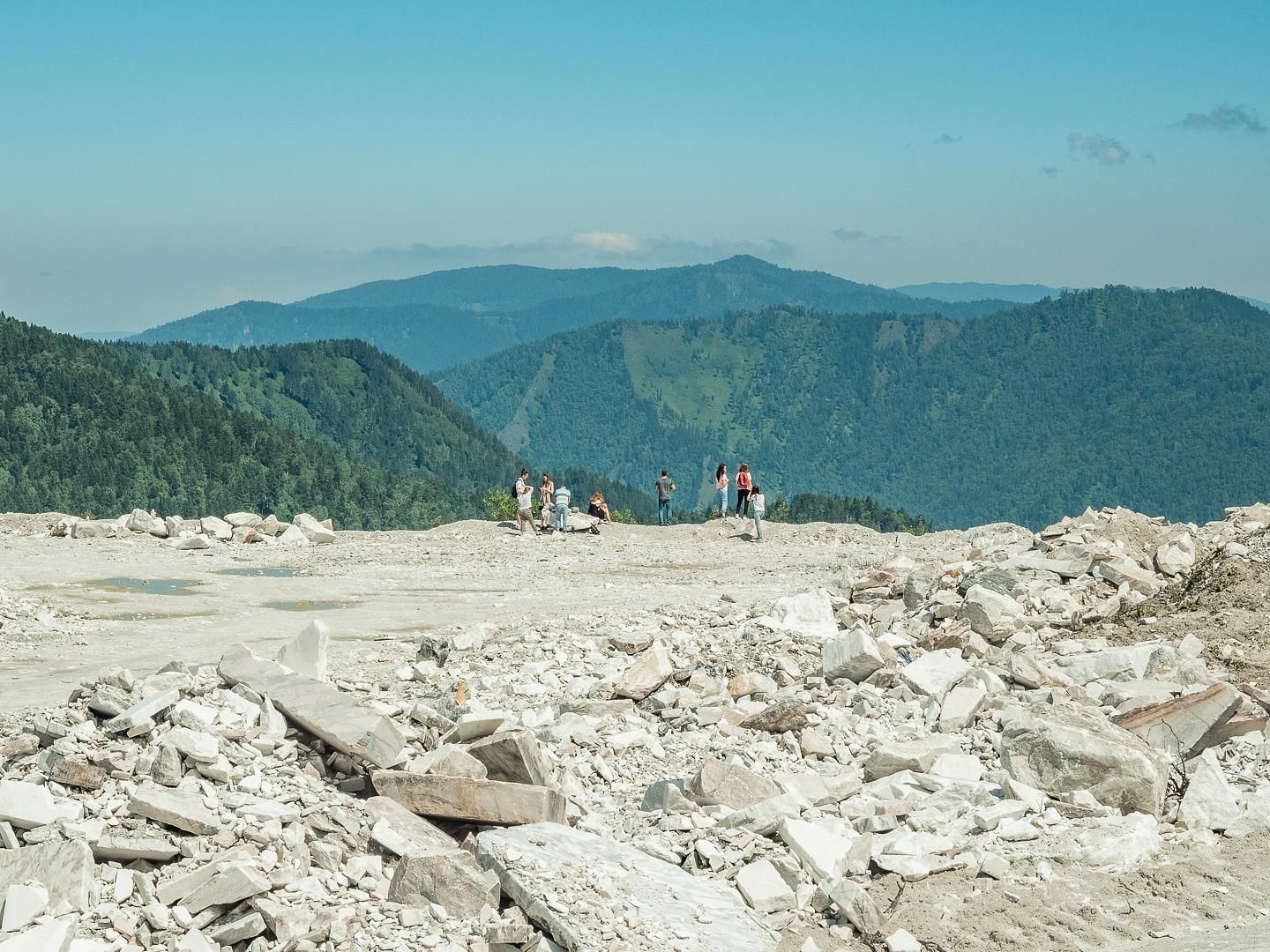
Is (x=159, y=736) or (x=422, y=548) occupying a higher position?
(x=159, y=736)

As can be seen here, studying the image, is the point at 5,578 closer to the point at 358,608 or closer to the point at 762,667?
the point at 358,608

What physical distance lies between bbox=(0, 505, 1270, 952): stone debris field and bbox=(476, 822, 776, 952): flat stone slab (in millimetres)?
25

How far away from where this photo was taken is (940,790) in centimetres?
941

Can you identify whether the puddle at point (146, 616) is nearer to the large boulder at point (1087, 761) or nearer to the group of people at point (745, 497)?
the large boulder at point (1087, 761)

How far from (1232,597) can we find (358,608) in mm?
13565

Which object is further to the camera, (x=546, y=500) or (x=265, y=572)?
(x=546, y=500)

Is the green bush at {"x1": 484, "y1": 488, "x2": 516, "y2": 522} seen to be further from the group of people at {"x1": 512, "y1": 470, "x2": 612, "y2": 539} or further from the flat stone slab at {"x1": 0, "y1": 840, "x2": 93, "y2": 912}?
the flat stone slab at {"x1": 0, "y1": 840, "x2": 93, "y2": 912}

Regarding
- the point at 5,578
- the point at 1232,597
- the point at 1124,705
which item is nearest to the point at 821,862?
the point at 1124,705

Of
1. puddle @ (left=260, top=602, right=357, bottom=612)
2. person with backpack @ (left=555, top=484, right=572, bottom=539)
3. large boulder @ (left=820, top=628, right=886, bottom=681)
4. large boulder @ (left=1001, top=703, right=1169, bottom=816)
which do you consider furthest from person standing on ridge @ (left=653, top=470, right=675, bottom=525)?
large boulder @ (left=1001, top=703, right=1169, bottom=816)

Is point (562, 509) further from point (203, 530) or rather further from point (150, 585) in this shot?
point (150, 585)

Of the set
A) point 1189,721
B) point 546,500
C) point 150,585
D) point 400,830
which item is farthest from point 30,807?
point 546,500

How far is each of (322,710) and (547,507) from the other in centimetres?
2450

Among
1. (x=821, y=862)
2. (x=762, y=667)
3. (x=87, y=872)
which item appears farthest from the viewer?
(x=762, y=667)

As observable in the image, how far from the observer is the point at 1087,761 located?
374 inches
